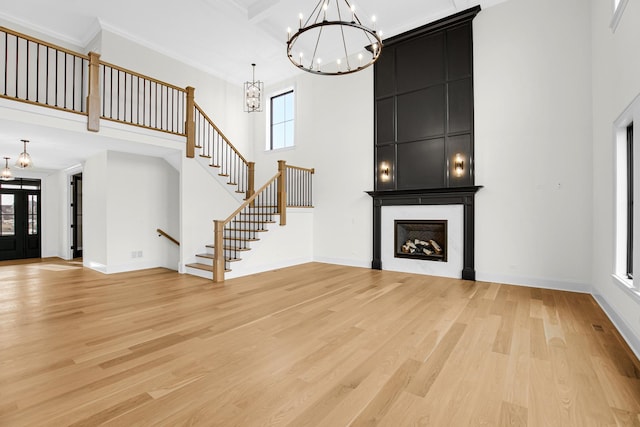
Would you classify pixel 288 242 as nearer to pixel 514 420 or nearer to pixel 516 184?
pixel 516 184

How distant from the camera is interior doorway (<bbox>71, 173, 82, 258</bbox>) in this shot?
8638 millimetres

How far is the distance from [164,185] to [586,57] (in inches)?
319

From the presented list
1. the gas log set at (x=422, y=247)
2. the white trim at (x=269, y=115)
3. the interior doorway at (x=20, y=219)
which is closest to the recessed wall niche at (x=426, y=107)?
the gas log set at (x=422, y=247)

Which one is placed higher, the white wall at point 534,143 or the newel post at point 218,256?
the white wall at point 534,143

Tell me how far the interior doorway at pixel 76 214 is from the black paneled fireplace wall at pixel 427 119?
833 cm

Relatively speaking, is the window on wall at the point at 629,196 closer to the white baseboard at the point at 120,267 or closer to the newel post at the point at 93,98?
the newel post at the point at 93,98

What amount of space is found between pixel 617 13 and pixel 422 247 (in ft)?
13.6

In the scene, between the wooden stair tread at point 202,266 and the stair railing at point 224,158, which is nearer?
the wooden stair tread at point 202,266

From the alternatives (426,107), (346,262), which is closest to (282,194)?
(346,262)

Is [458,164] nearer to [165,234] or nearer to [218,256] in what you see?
[218,256]

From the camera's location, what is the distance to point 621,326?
9.78 feet

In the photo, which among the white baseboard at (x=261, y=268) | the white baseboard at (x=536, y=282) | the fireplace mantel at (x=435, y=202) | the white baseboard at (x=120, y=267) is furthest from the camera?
the white baseboard at (x=120, y=267)

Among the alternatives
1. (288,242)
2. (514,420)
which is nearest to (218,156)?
(288,242)

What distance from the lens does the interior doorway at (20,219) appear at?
28.5 feet
